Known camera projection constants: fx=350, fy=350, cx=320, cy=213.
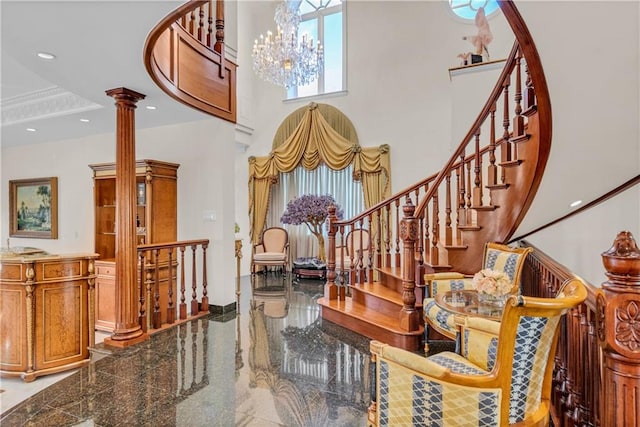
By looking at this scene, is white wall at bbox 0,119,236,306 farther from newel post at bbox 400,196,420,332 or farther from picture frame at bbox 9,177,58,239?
newel post at bbox 400,196,420,332

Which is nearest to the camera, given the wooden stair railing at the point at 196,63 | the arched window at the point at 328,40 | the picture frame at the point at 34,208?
the wooden stair railing at the point at 196,63

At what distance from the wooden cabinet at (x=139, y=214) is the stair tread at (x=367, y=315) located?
228cm

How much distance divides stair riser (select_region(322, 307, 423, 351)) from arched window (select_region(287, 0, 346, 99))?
5057 mm

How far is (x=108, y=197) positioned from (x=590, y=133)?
5858 mm

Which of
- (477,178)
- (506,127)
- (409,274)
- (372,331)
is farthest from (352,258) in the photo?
(506,127)

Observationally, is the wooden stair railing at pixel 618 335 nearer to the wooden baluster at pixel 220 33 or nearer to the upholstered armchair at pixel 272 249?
the wooden baluster at pixel 220 33

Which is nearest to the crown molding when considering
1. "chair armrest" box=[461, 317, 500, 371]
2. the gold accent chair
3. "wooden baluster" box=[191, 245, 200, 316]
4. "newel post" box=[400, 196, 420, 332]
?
"wooden baluster" box=[191, 245, 200, 316]

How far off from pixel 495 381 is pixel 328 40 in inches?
298

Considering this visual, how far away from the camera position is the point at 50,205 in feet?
19.2

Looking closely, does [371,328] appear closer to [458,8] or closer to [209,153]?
[209,153]

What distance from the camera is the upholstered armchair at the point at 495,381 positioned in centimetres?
141

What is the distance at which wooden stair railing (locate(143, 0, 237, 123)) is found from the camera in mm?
3045

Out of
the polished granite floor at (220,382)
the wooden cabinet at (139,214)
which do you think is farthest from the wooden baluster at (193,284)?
the wooden cabinet at (139,214)

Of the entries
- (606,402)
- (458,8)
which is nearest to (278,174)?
(458,8)
